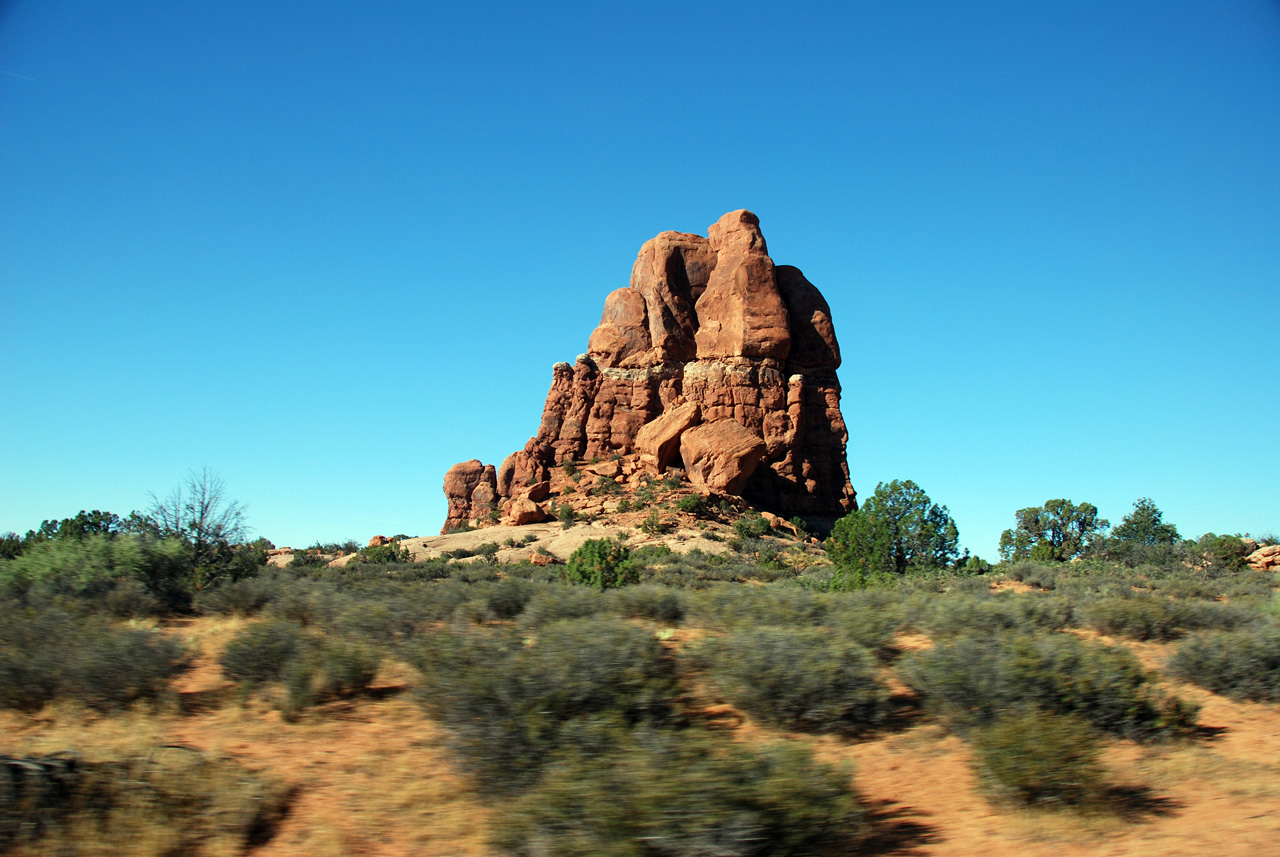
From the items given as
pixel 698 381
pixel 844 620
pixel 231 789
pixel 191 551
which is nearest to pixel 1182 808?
pixel 844 620

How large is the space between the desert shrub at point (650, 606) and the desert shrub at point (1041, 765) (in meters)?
6.95

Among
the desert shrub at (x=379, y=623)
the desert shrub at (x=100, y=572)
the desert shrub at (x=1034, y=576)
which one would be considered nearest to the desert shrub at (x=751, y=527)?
the desert shrub at (x=1034, y=576)

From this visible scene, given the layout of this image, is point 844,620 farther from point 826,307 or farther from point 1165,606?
point 826,307

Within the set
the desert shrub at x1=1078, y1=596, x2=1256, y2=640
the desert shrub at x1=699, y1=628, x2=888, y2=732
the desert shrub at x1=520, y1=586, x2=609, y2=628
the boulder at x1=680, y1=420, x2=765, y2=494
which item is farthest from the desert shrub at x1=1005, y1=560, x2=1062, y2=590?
the desert shrub at x1=699, y1=628, x2=888, y2=732

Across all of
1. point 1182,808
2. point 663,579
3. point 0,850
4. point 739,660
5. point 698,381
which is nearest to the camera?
point 0,850

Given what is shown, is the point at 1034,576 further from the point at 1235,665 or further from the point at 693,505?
the point at 1235,665

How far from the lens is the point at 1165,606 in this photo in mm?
13109

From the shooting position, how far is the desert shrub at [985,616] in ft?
37.4

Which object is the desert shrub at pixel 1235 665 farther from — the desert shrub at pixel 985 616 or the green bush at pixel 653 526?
the green bush at pixel 653 526

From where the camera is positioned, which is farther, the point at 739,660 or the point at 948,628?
the point at 948,628

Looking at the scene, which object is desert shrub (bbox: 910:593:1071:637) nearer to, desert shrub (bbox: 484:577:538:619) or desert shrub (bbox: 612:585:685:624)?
desert shrub (bbox: 612:585:685:624)

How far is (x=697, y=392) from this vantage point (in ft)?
174

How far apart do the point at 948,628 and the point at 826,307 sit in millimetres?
48896

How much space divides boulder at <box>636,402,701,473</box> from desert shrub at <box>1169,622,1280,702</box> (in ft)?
129
